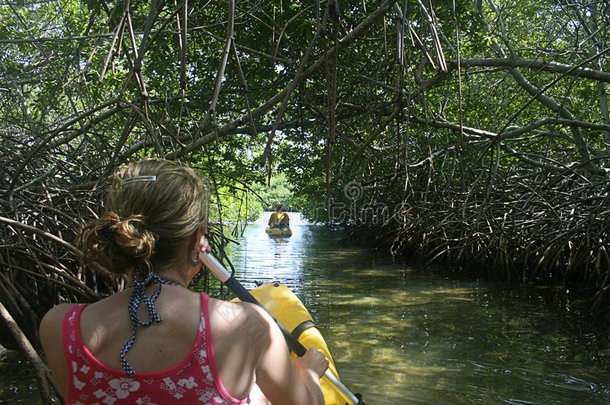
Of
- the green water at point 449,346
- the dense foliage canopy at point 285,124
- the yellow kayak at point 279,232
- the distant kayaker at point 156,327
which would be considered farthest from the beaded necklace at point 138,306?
the yellow kayak at point 279,232

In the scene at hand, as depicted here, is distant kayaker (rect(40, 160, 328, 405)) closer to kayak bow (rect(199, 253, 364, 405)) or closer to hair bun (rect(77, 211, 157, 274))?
hair bun (rect(77, 211, 157, 274))

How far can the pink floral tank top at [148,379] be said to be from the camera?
1.11m

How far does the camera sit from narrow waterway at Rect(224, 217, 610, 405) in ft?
10.1

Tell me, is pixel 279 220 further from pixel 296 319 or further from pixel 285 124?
pixel 296 319

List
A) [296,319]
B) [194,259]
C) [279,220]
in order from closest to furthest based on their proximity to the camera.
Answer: [194,259] → [296,319] → [279,220]

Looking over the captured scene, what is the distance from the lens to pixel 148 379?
3.64 ft

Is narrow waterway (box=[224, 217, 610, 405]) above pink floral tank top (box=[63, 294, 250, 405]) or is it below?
below

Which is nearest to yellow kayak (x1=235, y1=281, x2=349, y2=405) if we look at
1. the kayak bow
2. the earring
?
the kayak bow

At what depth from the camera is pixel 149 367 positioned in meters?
1.11

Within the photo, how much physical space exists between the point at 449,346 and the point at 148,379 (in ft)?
10.7

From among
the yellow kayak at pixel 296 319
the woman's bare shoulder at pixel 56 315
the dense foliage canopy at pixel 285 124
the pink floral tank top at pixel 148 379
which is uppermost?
the dense foliage canopy at pixel 285 124

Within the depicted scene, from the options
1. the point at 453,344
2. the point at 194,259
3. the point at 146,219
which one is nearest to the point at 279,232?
the point at 453,344

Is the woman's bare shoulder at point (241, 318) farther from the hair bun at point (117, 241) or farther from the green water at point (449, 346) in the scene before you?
the green water at point (449, 346)

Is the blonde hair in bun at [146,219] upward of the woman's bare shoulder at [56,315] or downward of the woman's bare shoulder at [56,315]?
upward
